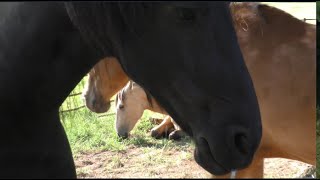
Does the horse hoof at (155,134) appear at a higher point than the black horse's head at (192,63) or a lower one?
lower

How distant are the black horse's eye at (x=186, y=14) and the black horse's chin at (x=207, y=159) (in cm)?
21

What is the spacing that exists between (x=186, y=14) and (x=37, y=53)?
293 millimetres

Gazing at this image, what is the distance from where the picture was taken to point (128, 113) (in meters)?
3.62

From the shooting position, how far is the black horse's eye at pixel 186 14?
0.72m

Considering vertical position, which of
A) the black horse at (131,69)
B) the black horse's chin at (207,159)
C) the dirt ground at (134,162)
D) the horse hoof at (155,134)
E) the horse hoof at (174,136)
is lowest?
the horse hoof at (155,134)

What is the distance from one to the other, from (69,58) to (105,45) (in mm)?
89

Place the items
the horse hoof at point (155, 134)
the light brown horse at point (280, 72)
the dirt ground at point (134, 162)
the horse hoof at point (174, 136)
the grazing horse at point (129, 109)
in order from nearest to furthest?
the light brown horse at point (280, 72), the dirt ground at point (134, 162), the grazing horse at point (129, 109), the horse hoof at point (174, 136), the horse hoof at point (155, 134)

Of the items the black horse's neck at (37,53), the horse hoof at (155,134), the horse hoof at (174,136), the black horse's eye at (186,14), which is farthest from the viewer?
the horse hoof at (155,134)

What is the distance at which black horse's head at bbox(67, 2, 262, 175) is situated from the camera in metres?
0.74

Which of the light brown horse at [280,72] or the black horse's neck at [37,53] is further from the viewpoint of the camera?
the light brown horse at [280,72]

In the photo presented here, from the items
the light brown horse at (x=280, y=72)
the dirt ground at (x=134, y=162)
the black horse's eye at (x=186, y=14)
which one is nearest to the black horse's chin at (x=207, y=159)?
the black horse's eye at (x=186, y=14)

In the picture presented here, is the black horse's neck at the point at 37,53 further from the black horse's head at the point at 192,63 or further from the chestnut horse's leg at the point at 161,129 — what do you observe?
the chestnut horse's leg at the point at 161,129

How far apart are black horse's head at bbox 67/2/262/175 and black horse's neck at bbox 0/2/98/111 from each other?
0.06 metres

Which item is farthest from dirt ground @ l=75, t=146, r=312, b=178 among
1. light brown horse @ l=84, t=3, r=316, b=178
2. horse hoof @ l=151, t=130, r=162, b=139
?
light brown horse @ l=84, t=3, r=316, b=178
